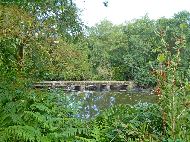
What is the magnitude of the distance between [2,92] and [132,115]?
53.2 inches

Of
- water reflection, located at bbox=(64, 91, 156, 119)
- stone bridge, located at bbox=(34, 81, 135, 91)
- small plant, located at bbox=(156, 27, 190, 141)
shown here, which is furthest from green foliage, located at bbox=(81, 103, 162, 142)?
stone bridge, located at bbox=(34, 81, 135, 91)

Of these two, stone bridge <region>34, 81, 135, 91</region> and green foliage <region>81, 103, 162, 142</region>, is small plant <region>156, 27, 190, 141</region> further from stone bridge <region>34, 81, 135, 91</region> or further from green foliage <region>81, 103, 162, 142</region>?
stone bridge <region>34, 81, 135, 91</region>

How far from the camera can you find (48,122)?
11.1ft

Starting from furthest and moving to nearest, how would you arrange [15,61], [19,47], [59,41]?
[59,41] → [19,47] → [15,61]

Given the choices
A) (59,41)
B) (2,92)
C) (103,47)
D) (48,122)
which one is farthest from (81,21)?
(103,47)

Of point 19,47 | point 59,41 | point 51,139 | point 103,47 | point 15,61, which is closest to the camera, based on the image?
point 51,139

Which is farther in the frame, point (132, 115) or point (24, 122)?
point (132, 115)

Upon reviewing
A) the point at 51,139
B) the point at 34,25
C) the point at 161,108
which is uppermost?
the point at 34,25

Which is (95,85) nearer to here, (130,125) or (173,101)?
(130,125)

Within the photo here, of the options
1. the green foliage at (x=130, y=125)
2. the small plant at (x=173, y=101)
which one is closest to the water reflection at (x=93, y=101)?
the green foliage at (x=130, y=125)

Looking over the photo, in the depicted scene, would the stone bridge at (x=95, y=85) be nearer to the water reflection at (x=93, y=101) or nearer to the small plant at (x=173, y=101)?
the water reflection at (x=93, y=101)

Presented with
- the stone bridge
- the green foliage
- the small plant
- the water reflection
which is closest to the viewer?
the small plant

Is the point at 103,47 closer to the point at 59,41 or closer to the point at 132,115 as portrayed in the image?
the point at 59,41

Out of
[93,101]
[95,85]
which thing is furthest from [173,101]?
[95,85]
